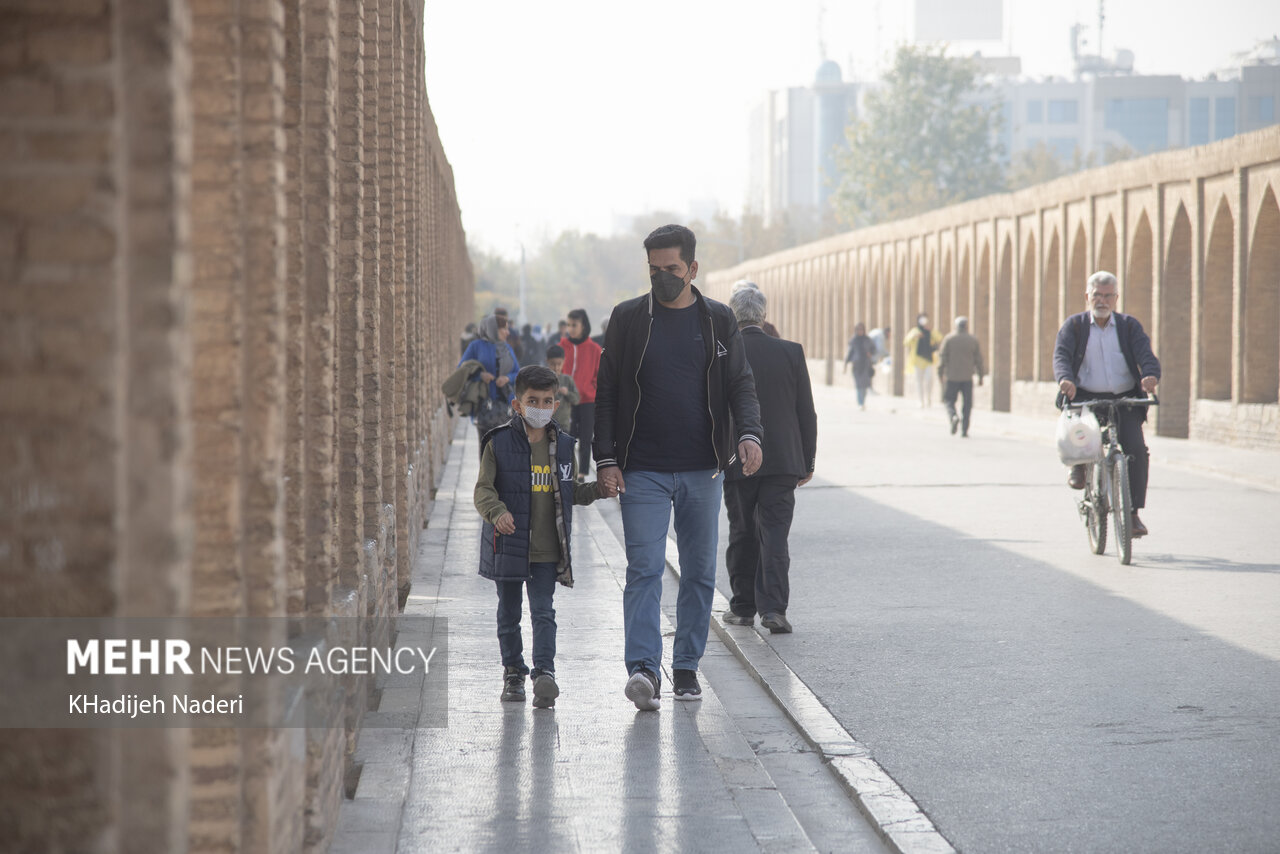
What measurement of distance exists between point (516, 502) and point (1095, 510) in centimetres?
598

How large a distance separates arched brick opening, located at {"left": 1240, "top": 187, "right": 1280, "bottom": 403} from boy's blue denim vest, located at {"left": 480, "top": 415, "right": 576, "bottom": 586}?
57.7 ft

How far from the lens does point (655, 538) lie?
20.7 feet

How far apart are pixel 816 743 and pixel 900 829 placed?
1.05m

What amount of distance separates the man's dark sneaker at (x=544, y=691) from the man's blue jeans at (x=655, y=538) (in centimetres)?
32

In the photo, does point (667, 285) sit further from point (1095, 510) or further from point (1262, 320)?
point (1262, 320)

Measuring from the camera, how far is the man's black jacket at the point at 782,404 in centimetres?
789

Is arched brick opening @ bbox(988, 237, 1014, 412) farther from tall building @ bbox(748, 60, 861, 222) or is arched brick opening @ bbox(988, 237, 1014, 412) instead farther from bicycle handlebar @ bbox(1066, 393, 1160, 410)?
tall building @ bbox(748, 60, 861, 222)

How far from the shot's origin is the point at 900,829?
468 cm

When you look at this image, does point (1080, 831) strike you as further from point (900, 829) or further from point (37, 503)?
point (37, 503)

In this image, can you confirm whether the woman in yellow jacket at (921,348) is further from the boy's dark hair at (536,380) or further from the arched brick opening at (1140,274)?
the boy's dark hair at (536,380)

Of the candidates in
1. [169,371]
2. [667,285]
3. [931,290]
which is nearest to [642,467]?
[667,285]

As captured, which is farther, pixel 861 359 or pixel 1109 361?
pixel 861 359

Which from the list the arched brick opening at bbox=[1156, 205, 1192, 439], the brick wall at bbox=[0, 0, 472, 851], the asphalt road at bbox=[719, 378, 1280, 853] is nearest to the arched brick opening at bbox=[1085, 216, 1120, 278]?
the arched brick opening at bbox=[1156, 205, 1192, 439]

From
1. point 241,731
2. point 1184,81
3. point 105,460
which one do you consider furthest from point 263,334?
point 1184,81
